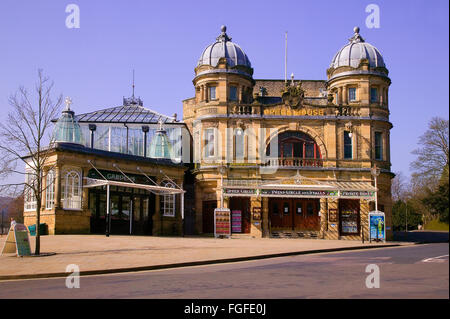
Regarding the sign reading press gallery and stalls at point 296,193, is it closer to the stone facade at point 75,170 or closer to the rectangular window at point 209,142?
the rectangular window at point 209,142

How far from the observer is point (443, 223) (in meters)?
5.34

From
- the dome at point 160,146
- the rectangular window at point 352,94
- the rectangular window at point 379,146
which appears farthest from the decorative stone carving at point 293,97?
the dome at point 160,146

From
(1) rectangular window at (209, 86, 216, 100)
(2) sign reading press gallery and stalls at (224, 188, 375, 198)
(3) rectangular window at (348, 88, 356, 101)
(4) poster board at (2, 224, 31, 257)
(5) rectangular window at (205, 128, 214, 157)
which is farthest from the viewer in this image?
(3) rectangular window at (348, 88, 356, 101)

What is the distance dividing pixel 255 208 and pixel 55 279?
82.5 feet

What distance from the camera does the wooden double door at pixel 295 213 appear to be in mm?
38969

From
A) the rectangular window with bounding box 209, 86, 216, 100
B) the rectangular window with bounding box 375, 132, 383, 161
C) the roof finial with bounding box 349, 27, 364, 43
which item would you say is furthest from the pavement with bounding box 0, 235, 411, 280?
the roof finial with bounding box 349, 27, 364, 43

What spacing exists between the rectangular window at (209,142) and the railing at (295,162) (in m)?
4.31

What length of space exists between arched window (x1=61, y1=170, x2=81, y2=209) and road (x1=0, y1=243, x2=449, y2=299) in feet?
53.3

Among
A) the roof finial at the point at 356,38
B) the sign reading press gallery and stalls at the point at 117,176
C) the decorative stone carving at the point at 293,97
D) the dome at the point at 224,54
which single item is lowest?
the sign reading press gallery and stalls at the point at 117,176

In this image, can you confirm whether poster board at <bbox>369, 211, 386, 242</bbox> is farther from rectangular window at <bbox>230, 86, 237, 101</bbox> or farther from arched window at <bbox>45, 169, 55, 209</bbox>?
arched window at <bbox>45, 169, 55, 209</bbox>

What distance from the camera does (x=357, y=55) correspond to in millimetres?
41688

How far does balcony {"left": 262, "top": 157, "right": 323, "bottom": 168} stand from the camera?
3925 cm
